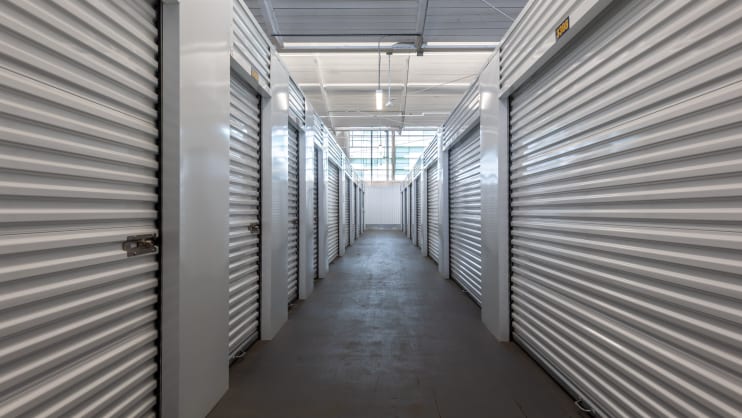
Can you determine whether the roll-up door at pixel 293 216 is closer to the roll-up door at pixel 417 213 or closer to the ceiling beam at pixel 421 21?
the ceiling beam at pixel 421 21

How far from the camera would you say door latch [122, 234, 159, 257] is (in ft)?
6.06

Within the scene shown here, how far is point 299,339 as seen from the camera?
373cm

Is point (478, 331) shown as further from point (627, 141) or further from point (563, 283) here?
point (627, 141)

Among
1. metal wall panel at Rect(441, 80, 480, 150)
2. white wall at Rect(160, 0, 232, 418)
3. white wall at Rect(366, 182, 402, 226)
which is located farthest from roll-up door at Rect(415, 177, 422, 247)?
white wall at Rect(160, 0, 232, 418)

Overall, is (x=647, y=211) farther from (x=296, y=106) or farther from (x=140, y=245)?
(x=296, y=106)

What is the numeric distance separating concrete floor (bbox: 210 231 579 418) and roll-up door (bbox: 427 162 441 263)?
423 centimetres

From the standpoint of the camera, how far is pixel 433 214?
9500 millimetres

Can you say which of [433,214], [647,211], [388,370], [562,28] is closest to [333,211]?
[433,214]

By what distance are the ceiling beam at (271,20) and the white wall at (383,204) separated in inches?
707

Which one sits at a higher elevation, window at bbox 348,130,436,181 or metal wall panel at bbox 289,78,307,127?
window at bbox 348,130,436,181

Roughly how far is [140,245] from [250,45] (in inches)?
83.6

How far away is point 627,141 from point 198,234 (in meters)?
2.70

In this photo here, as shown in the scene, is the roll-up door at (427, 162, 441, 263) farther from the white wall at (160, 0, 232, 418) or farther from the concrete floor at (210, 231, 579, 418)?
the white wall at (160, 0, 232, 418)

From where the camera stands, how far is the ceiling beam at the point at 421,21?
4734 mm
